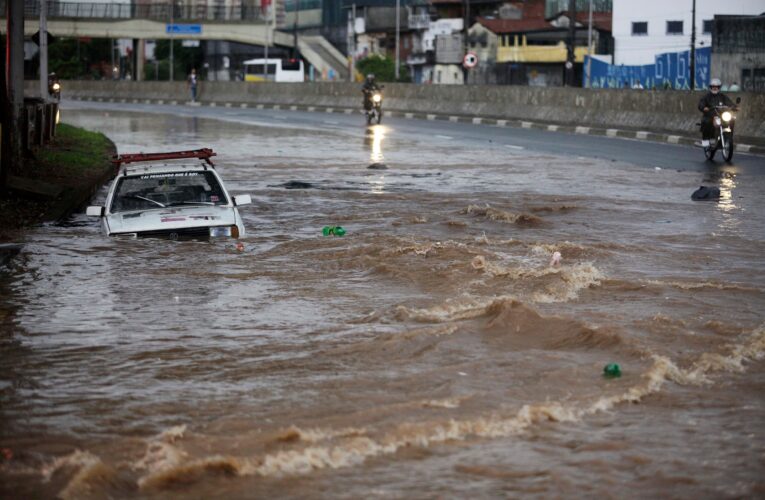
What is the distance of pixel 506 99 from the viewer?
4522 cm

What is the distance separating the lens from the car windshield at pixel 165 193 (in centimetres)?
1366

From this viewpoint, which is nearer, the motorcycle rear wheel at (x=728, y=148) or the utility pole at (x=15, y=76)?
the utility pole at (x=15, y=76)

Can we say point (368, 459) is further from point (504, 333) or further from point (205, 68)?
point (205, 68)

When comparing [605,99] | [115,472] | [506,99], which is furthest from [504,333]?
[506,99]

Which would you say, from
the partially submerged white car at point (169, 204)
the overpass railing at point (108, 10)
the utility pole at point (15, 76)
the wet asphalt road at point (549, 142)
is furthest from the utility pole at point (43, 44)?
the overpass railing at point (108, 10)

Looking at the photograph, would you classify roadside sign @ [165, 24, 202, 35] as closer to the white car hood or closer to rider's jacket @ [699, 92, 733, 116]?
rider's jacket @ [699, 92, 733, 116]

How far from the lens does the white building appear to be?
79.1 m

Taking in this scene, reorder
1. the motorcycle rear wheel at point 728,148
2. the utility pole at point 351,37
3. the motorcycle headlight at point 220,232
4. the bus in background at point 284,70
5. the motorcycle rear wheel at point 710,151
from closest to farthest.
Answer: the motorcycle headlight at point 220,232, the motorcycle rear wheel at point 728,148, the motorcycle rear wheel at point 710,151, the utility pole at point 351,37, the bus in background at point 284,70

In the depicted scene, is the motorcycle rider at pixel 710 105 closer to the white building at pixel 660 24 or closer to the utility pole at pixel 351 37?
the white building at pixel 660 24

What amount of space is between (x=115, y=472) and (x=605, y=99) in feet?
110

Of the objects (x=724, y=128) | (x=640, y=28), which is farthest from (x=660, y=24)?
(x=724, y=128)

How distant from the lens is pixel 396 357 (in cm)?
859

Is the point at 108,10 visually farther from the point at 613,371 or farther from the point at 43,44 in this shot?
the point at 613,371

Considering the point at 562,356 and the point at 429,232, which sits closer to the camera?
the point at 562,356
